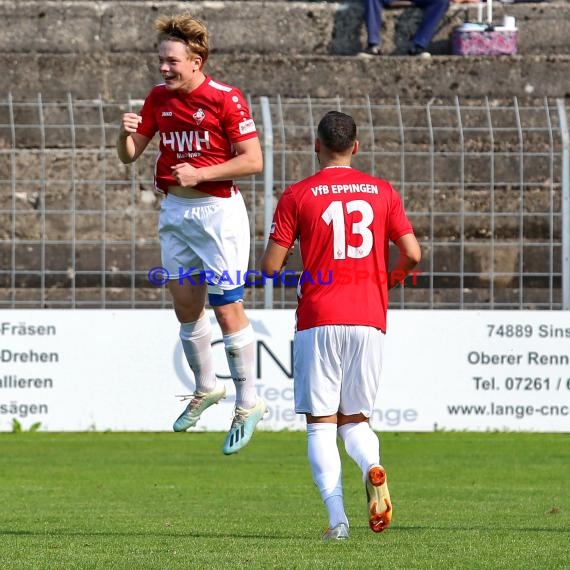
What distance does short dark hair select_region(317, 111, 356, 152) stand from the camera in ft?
25.2

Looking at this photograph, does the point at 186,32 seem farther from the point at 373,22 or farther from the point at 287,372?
the point at 373,22

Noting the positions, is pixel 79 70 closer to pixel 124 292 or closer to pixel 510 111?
pixel 124 292

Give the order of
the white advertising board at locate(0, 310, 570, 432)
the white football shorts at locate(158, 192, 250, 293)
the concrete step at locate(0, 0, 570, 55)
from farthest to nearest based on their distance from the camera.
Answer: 1. the concrete step at locate(0, 0, 570, 55)
2. the white advertising board at locate(0, 310, 570, 432)
3. the white football shorts at locate(158, 192, 250, 293)

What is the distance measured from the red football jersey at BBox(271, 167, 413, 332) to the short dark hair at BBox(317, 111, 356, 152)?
13 cm

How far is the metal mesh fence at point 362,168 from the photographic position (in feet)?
49.1

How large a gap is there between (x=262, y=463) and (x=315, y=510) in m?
3.22

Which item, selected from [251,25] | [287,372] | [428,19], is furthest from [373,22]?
[287,372]

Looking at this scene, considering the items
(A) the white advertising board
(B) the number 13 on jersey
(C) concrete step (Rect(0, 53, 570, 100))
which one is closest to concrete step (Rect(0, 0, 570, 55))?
(C) concrete step (Rect(0, 53, 570, 100))

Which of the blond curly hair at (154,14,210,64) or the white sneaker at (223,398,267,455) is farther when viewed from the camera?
the white sneaker at (223,398,267,455)

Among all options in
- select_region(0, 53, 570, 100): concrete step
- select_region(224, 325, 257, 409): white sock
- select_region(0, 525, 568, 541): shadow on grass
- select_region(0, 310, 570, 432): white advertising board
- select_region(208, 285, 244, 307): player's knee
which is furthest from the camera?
select_region(0, 53, 570, 100): concrete step

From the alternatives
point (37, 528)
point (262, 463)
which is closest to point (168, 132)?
point (37, 528)

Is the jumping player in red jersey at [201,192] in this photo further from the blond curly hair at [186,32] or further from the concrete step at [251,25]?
the concrete step at [251,25]

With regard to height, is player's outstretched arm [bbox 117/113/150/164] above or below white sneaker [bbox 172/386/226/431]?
above
